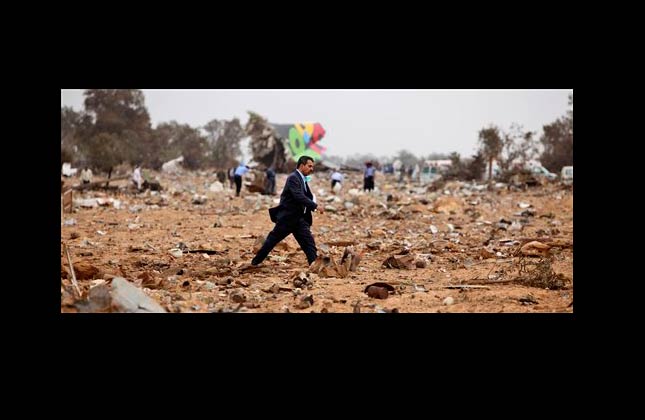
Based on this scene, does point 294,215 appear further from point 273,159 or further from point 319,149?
point 319,149

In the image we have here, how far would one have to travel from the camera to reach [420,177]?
28.1 metres

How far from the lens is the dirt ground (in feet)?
15.7

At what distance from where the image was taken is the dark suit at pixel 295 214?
5.79 meters

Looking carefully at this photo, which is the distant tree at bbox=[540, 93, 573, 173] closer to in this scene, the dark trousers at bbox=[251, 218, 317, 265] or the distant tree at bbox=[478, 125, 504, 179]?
the distant tree at bbox=[478, 125, 504, 179]

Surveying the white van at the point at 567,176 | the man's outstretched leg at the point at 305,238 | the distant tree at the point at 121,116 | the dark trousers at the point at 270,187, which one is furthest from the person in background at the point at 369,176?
the distant tree at the point at 121,116

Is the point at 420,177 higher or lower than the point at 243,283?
higher

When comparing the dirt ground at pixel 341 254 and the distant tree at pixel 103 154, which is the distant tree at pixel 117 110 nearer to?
the distant tree at pixel 103 154

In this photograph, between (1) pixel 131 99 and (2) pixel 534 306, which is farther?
(1) pixel 131 99

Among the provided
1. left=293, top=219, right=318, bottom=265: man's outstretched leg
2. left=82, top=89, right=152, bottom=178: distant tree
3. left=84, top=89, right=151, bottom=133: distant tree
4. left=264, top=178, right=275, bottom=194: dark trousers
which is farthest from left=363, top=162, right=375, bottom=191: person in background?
left=84, top=89, right=151, bottom=133: distant tree

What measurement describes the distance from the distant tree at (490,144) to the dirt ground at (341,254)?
25.8ft

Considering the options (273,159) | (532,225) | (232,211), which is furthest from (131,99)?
(532,225)

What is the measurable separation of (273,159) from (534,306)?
30.9 metres
